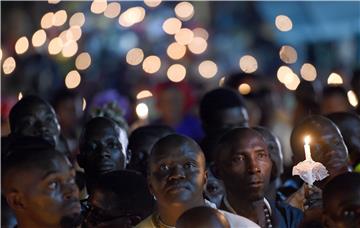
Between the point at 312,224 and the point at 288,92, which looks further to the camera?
the point at 288,92

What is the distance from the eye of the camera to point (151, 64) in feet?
51.3

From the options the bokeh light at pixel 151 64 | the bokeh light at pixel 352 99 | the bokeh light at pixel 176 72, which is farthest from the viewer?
the bokeh light at pixel 151 64

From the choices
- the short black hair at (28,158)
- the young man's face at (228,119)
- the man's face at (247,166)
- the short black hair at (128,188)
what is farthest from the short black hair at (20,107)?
the man's face at (247,166)

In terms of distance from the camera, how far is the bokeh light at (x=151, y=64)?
50.9 ft

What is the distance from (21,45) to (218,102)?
4.91 meters

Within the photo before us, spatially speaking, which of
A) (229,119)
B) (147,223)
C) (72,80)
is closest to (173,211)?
(147,223)

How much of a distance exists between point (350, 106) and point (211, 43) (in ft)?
23.3

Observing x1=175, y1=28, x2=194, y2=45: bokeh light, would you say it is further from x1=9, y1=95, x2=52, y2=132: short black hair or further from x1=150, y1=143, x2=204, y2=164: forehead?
x1=150, y1=143, x2=204, y2=164: forehead

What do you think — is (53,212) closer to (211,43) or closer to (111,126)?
(111,126)

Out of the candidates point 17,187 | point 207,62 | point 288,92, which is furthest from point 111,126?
point 207,62

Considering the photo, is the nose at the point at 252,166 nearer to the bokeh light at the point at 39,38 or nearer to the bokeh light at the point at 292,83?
the bokeh light at the point at 292,83

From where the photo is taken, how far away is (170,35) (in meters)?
16.3

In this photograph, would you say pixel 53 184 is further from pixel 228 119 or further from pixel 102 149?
pixel 228 119

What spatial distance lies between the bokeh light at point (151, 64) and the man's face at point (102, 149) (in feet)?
22.7
